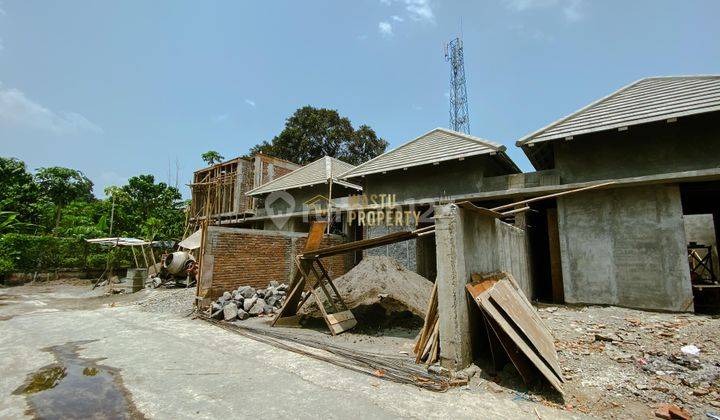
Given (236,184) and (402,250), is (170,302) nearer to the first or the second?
(402,250)

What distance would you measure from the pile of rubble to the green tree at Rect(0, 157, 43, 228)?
1970 cm

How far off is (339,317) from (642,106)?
9956mm

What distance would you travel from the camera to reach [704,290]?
12.2m

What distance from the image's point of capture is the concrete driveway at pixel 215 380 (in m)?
3.38

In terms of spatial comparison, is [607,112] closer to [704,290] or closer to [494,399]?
[704,290]

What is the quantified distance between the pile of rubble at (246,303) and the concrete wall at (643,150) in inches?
367

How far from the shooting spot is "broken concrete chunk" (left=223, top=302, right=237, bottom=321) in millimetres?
8422

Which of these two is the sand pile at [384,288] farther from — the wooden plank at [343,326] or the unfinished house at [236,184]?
the unfinished house at [236,184]

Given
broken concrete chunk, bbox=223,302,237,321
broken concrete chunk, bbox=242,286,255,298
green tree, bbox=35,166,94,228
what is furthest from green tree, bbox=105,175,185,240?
broken concrete chunk, bbox=223,302,237,321

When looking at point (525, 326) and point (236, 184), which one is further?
point (236, 184)

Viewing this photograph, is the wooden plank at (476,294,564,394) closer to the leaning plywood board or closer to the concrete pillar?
the leaning plywood board

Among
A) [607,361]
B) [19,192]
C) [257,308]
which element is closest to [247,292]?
[257,308]

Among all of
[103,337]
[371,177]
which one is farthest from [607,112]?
[103,337]

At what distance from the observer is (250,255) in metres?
10.8
